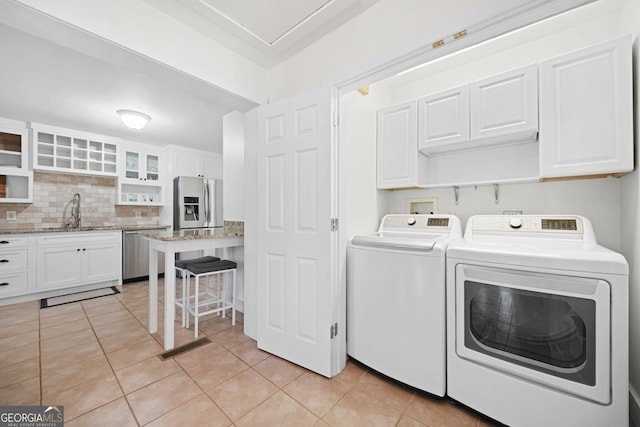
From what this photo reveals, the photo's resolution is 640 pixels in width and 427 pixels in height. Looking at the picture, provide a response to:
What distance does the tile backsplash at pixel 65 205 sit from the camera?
368cm

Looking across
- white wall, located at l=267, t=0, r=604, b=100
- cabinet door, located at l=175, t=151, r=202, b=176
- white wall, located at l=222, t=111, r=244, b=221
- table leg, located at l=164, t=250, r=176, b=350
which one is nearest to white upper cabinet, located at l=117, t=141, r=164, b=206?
cabinet door, located at l=175, t=151, r=202, b=176

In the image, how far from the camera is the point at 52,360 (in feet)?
6.50

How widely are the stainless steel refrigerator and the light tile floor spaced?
2372 mm

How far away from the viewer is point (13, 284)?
10.4ft

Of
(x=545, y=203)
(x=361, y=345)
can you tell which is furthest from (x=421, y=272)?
(x=545, y=203)

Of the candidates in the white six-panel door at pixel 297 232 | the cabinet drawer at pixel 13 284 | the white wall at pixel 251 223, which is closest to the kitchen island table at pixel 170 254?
the white wall at pixel 251 223

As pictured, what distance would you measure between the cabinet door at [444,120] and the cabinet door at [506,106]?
6cm

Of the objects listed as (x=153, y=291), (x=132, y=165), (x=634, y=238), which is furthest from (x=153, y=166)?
(x=634, y=238)

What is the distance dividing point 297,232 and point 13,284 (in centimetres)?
382

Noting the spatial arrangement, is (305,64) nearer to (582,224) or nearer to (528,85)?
(528,85)

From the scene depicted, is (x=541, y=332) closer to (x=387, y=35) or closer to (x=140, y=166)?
(x=387, y=35)

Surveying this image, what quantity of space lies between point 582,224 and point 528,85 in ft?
3.14

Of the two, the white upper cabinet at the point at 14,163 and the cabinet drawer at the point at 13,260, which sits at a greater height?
the white upper cabinet at the point at 14,163

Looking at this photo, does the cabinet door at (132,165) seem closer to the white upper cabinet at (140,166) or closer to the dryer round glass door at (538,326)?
the white upper cabinet at (140,166)
